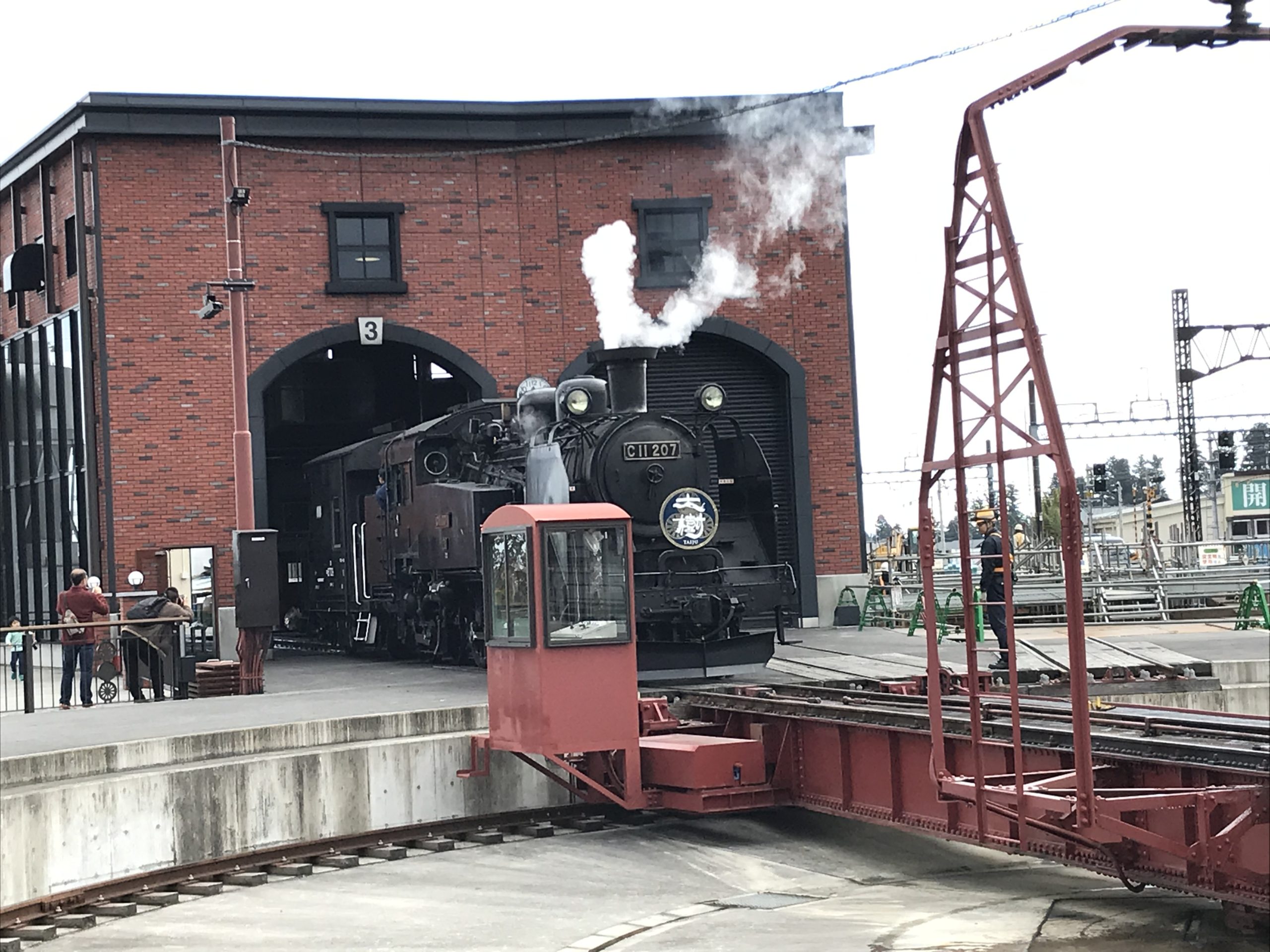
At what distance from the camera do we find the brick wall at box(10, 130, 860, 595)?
22.6m

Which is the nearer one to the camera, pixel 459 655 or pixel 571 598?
pixel 571 598

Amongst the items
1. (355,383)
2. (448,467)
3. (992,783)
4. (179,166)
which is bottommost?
(992,783)

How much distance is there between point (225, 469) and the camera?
75.2 feet

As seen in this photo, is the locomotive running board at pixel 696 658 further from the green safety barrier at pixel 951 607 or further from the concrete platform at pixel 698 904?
the green safety barrier at pixel 951 607

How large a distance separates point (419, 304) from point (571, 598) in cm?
1256

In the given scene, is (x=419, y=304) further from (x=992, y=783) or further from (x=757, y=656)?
(x=992, y=783)

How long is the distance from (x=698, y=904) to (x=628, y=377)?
7.98 meters

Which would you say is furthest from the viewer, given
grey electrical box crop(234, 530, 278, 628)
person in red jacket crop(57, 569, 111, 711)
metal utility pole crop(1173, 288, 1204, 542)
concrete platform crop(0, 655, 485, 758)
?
metal utility pole crop(1173, 288, 1204, 542)

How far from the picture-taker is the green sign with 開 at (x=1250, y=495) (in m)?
46.0

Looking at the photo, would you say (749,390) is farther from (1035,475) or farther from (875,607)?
(1035,475)

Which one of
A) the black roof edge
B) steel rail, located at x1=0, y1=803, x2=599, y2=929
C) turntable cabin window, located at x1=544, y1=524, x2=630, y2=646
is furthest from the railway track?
the black roof edge

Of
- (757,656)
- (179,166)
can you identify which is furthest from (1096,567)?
(179,166)

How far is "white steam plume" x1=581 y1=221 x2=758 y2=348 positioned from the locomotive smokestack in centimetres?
473

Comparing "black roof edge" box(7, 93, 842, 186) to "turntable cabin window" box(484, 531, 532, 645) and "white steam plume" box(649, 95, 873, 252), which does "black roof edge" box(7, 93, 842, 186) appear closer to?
"white steam plume" box(649, 95, 873, 252)
